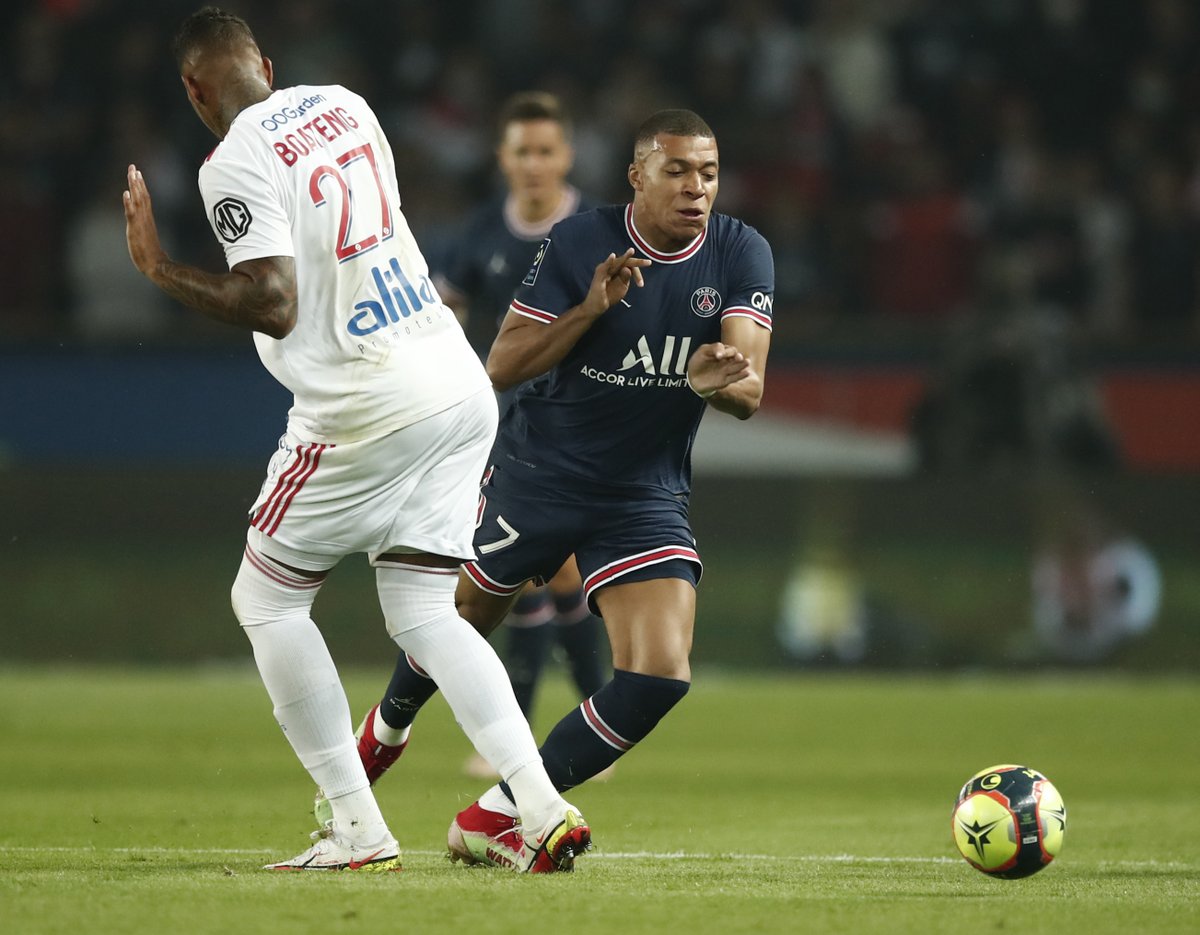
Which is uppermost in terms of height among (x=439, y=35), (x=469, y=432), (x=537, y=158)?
(x=439, y=35)

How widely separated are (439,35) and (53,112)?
3.14 m

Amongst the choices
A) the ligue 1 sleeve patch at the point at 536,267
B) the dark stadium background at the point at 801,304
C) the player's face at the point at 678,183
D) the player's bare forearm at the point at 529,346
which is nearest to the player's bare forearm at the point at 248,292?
the player's bare forearm at the point at 529,346

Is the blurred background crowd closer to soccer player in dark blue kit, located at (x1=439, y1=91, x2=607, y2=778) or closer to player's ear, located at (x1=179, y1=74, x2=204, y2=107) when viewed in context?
soccer player in dark blue kit, located at (x1=439, y1=91, x2=607, y2=778)

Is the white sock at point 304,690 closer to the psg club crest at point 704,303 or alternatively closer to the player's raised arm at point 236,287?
the player's raised arm at point 236,287

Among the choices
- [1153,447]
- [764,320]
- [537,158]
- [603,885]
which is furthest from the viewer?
[1153,447]

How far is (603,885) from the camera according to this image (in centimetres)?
473

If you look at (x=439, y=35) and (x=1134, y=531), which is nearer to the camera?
(x=1134, y=531)

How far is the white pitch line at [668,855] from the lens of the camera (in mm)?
5551

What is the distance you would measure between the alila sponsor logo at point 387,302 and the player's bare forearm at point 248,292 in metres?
0.22

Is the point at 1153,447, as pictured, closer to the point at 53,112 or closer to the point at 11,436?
the point at 11,436

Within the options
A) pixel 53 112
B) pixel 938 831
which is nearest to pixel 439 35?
pixel 53 112

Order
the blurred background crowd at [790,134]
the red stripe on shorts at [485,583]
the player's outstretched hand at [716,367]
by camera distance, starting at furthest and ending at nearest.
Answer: the blurred background crowd at [790,134]
the red stripe on shorts at [485,583]
the player's outstretched hand at [716,367]

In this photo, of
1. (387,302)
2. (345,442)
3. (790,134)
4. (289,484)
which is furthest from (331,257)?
(790,134)

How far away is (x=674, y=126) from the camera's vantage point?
5523 mm
